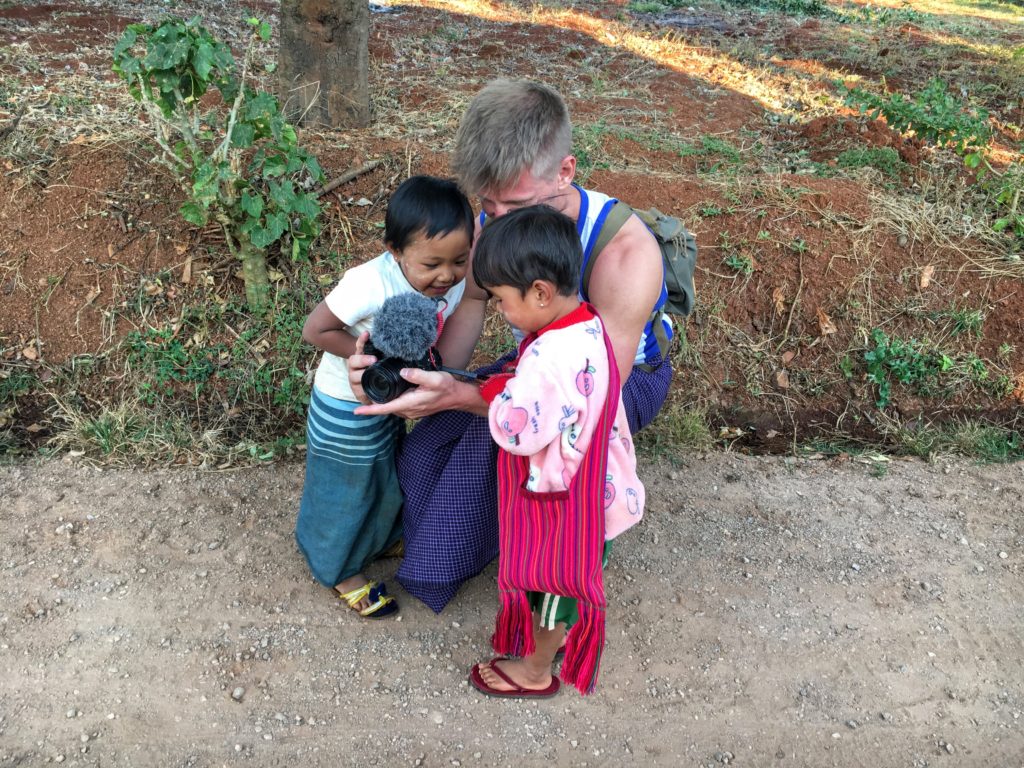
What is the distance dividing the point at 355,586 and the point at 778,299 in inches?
110

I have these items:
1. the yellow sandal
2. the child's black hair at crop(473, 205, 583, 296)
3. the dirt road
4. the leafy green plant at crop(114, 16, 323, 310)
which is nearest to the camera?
the child's black hair at crop(473, 205, 583, 296)

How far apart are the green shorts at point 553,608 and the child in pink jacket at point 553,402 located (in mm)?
92

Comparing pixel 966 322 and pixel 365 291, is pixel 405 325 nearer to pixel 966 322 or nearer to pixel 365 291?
pixel 365 291

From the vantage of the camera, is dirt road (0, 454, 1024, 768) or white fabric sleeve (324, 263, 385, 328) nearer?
white fabric sleeve (324, 263, 385, 328)

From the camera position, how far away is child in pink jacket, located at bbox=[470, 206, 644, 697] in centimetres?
164

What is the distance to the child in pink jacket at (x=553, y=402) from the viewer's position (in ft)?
5.39

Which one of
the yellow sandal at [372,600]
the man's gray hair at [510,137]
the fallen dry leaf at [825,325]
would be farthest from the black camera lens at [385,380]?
the fallen dry leaf at [825,325]

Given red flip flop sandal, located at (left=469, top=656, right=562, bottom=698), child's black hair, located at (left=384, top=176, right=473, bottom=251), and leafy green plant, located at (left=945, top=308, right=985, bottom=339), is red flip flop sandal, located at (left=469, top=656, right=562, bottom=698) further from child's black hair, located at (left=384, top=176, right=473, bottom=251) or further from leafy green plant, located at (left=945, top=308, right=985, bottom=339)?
leafy green plant, located at (left=945, top=308, right=985, bottom=339)

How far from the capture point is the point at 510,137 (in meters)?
1.84

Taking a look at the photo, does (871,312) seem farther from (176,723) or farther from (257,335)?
(176,723)

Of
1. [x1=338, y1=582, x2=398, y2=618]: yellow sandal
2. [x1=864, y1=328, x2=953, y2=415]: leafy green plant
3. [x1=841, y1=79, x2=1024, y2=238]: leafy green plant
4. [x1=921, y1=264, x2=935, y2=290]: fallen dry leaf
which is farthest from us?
[x1=841, y1=79, x2=1024, y2=238]: leafy green plant

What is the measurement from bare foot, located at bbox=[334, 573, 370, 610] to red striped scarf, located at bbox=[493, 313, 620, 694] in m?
0.71

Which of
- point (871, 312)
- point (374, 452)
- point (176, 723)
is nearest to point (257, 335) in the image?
point (374, 452)

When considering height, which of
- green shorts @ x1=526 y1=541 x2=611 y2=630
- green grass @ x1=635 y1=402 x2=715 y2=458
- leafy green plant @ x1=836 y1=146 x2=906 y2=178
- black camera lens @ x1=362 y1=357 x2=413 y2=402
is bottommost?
green grass @ x1=635 y1=402 x2=715 y2=458
